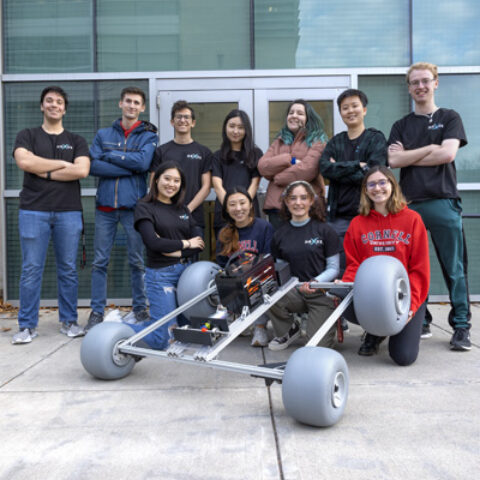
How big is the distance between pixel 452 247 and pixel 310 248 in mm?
1128

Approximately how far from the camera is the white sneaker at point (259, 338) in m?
4.09

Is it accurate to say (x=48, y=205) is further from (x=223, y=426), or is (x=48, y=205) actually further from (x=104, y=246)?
(x=223, y=426)

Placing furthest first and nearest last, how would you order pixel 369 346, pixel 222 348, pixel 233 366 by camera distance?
pixel 369 346
pixel 222 348
pixel 233 366

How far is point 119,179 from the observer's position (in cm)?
470

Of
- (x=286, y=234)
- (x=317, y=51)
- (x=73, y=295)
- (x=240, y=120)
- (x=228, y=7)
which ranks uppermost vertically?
(x=228, y=7)

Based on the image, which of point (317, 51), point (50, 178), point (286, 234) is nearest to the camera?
point (286, 234)

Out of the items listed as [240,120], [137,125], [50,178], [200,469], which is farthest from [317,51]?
[200,469]

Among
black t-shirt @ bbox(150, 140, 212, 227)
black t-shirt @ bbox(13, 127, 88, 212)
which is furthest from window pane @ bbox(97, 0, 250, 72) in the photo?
black t-shirt @ bbox(13, 127, 88, 212)

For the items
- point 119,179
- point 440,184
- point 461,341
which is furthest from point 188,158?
point 461,341

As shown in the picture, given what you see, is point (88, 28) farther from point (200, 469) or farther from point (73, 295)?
point (200, 469)

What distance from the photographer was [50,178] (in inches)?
169

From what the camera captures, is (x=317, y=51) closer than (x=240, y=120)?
No

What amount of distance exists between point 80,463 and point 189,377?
3.99 ft

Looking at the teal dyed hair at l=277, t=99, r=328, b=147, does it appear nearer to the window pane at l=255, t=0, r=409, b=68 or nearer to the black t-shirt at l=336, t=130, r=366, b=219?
the black t-shirt at l=336, t=130, r=366, b=219
